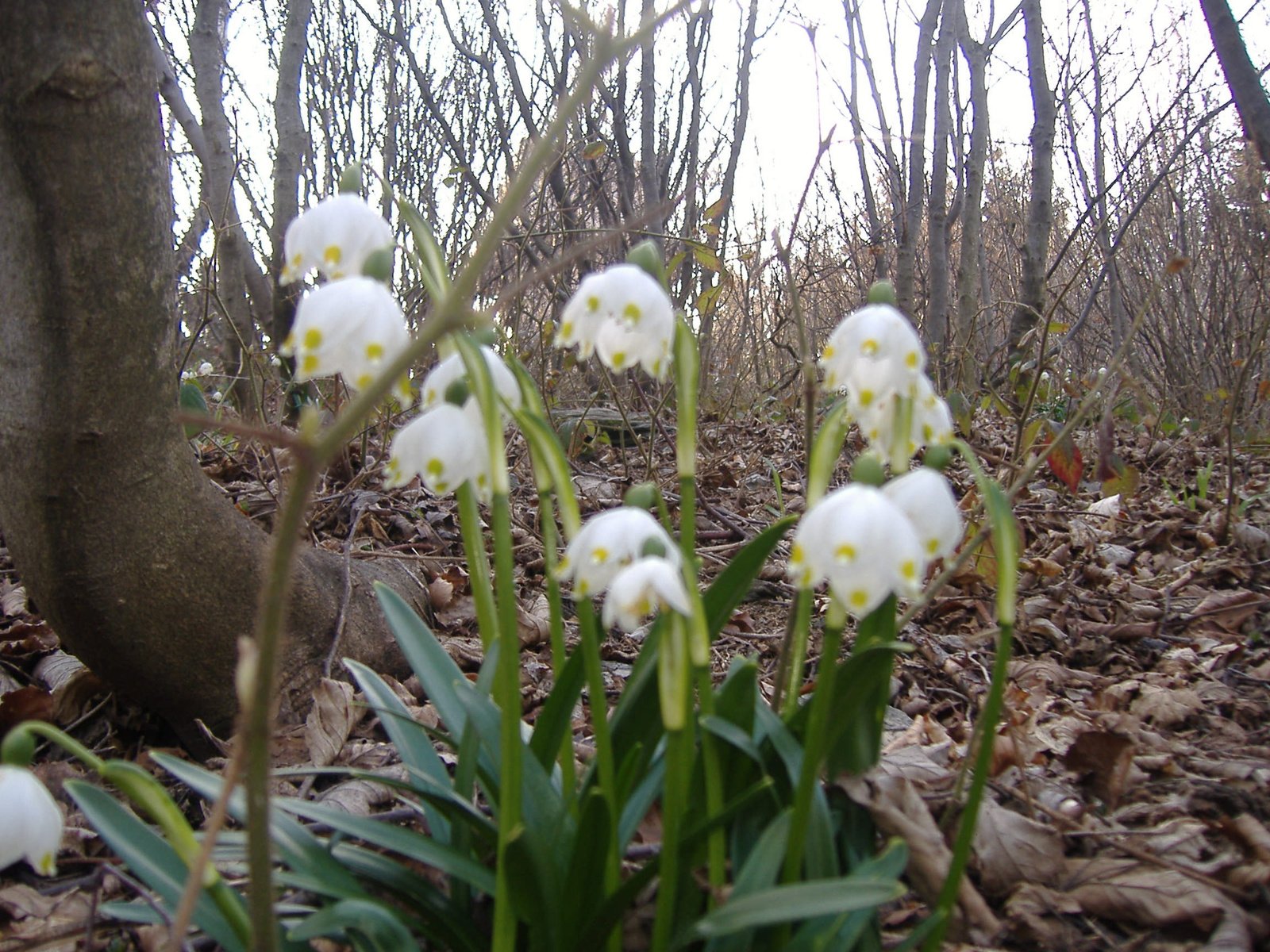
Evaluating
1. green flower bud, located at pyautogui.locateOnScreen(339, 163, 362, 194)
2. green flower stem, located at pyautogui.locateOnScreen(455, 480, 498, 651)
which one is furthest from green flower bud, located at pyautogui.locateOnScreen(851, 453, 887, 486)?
green flower bud, located at pyautogui.locateOnScreen(339, 163, 362, 194)

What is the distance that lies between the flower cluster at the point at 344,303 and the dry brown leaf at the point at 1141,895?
118cm

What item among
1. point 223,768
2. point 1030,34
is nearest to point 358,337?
point 223,768

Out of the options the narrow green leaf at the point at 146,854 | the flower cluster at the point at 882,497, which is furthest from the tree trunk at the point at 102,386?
the flower cluster at the point at 882,497

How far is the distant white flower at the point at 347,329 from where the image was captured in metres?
0.86

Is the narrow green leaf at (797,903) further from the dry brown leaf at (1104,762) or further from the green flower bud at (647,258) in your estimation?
the dry brown leaf at (1104,762)

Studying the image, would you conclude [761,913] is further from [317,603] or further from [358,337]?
[317,603]

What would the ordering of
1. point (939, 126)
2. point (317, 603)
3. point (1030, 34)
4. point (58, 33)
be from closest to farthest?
point (58, 33)
point (317, 603)
point (1030, 34)
point (939, 126)

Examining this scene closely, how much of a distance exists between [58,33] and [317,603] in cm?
127

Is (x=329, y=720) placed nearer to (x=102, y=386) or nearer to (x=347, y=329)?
(x=102, y=386)

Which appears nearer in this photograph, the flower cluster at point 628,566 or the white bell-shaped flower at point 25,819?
the flower cluster at point 628,566

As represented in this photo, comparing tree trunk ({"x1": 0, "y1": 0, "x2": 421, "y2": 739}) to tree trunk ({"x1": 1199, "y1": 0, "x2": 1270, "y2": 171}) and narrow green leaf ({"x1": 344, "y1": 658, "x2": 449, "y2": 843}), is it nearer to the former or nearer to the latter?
narrow green leaf ({"x1": 344, "y1": 658, "x2": 449, "y2": 843})

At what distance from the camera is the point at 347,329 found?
0.86m

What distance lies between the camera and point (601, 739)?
0.99m

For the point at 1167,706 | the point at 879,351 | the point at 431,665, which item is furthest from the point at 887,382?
the point at 1167,706
